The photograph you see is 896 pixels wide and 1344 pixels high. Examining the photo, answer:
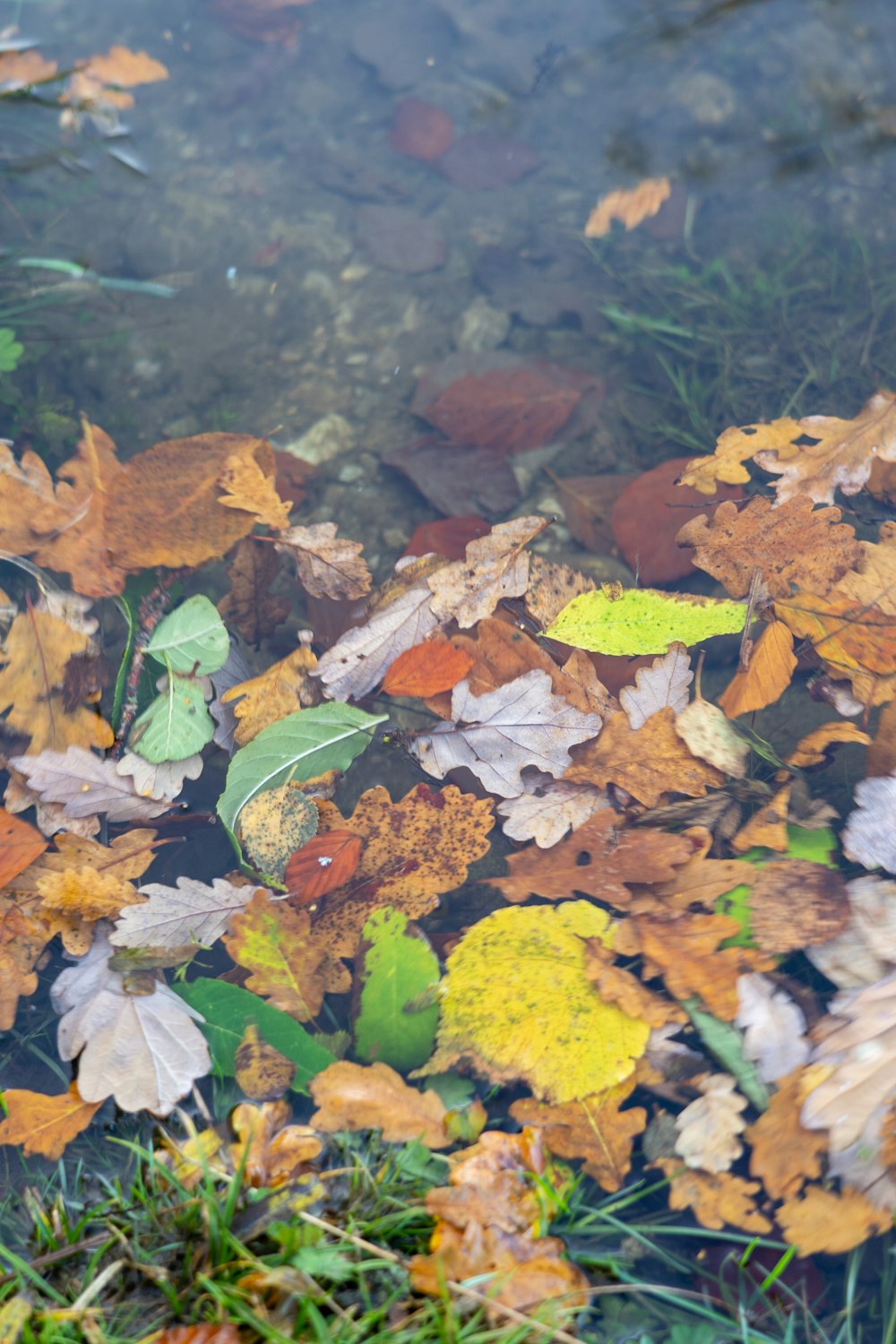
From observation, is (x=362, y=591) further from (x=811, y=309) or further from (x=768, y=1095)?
(x=811, y=309)

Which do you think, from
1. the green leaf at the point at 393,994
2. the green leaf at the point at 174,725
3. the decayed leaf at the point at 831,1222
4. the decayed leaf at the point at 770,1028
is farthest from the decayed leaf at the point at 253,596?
the decayed leaf at the point at 831,1222

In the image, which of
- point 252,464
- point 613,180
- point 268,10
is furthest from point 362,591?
point 268,10

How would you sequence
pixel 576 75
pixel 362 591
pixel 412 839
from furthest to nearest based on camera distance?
pixel 576 75 → pixel 362 591 → pixel 412 839

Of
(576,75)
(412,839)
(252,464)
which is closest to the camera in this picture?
(412,839)

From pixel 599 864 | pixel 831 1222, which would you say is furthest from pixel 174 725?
pixel 831 1222

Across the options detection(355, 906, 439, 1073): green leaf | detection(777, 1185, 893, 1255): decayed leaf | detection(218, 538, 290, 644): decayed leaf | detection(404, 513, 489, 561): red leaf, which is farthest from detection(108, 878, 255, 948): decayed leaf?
detection(777, 1185, 893, 1255): decayed leaf

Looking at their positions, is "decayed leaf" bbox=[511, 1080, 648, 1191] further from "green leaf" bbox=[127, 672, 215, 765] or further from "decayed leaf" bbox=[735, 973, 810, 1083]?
"green leaf" bbox=[127, 672, 215, 765]

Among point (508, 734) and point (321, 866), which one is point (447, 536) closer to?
point (508, 734)
